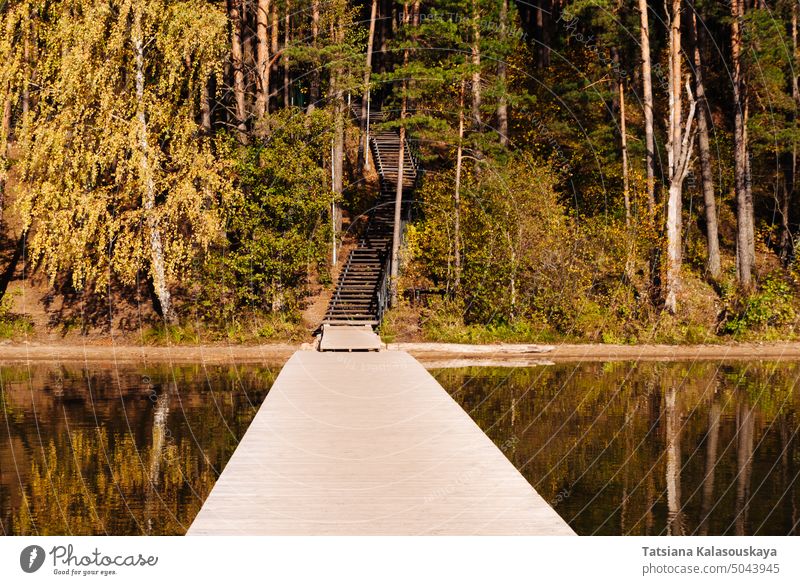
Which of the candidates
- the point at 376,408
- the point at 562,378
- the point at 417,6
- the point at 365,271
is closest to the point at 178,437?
the point at 376,408

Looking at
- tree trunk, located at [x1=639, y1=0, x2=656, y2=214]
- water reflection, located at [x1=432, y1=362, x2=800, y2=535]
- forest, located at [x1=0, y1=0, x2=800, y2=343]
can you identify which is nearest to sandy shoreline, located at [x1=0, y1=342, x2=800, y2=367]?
forest, located at [x1=0, y1=0, x2=800, y2=343]

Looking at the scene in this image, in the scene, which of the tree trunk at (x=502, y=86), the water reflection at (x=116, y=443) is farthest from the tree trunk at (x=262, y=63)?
the water reflection at (x=116, y=443)

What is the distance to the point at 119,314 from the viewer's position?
37.2 metres

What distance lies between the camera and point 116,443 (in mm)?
17750

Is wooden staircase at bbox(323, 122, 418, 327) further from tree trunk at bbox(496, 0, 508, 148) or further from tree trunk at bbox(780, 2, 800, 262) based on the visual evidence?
tree trunk at bbox(780, 2, 800, 262)

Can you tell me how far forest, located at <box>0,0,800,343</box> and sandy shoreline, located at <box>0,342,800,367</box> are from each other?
118 centimetres

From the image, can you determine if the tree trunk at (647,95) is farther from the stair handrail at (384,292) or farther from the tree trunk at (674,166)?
the stair handrail at (384,292)

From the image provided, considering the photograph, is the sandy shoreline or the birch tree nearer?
the sandy shoreline

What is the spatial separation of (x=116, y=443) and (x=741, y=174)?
29.7 metres

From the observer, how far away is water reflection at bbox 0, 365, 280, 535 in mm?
12844

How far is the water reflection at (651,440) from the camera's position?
517 inches

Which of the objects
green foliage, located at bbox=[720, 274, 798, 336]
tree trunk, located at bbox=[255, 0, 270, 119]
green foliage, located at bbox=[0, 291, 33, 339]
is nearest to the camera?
green foliage, located at bbox=[0, 291, 33, 339]

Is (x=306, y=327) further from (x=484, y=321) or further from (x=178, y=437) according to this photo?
(x=178, y=437)

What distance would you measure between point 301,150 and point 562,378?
46.7 ft
